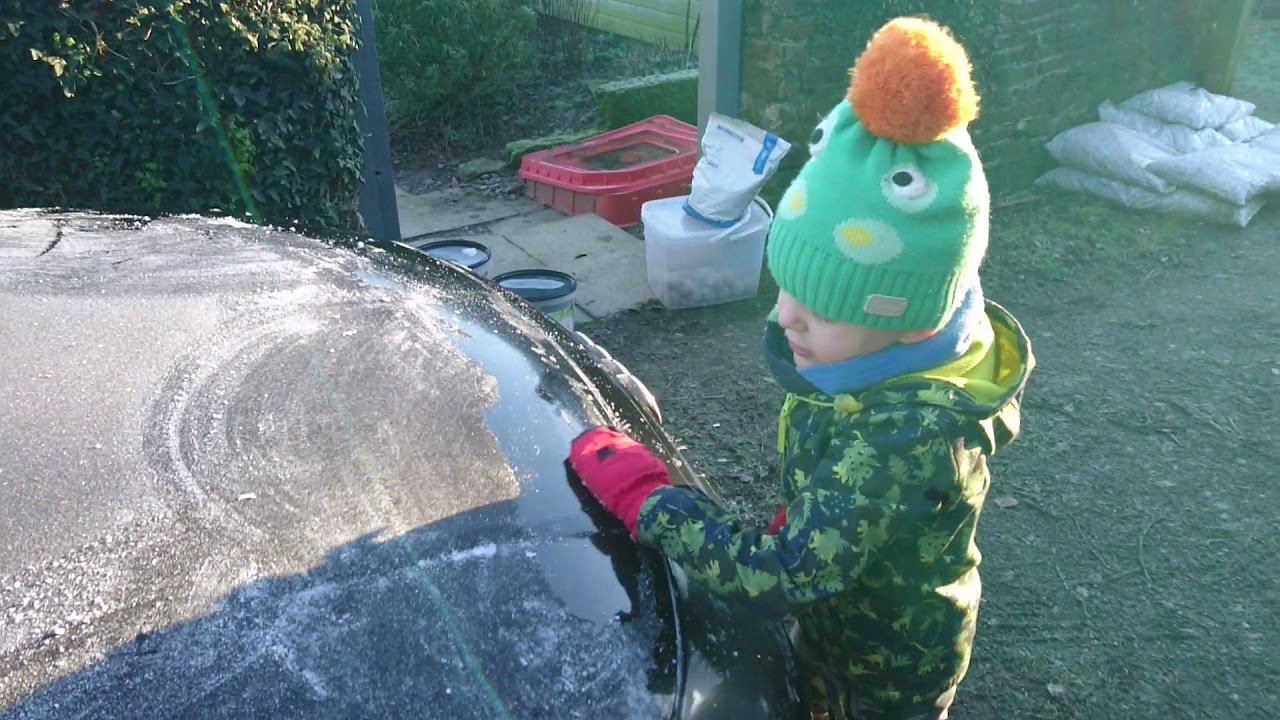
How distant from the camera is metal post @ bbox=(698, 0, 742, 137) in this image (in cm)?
521

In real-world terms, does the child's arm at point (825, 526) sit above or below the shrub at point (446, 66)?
above

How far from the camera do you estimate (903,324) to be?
1.44 meters

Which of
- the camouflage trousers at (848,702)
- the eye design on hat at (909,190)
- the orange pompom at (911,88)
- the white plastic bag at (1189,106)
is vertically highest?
the orange pompom at (911,88)

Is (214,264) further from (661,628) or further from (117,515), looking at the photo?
(661,628)

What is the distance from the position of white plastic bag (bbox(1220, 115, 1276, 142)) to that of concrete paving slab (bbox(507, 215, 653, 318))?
3.75 m

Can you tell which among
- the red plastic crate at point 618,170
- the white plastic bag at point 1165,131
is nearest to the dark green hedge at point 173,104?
the red plastic crate at point 618,170

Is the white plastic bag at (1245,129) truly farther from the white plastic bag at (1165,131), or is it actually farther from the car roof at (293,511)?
the car roof at (293,511)

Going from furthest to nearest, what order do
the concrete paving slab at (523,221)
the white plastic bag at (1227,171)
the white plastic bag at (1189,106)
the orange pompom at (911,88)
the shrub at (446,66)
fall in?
the shrub at (446,66) < the white plastic bag at (1189,106) < the concrete paving slab at (523,221) < the white plastic bag at (1227,171) < the orange pompom at (911,88)

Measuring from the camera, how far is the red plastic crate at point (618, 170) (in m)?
6.02

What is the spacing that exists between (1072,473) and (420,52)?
5.67 meters

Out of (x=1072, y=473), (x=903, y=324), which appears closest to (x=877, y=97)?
(x=903, y=324)

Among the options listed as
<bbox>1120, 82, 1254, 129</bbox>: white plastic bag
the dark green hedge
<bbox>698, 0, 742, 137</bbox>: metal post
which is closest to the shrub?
<bbox>698, 0, 742, 137</bbox>: metal post

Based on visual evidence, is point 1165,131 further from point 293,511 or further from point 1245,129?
point 293,511

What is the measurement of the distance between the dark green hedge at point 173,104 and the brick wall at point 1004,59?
2207 millimetres
